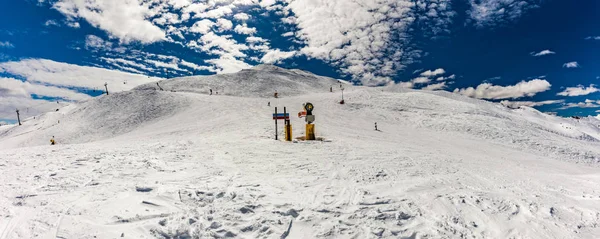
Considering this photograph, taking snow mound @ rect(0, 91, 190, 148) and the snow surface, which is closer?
the snow surface

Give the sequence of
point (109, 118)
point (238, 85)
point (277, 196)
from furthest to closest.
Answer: point (238, 85), point (109, 118), point (277, 196)

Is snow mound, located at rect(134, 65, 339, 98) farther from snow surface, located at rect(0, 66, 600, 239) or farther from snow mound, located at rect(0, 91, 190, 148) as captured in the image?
snow surface, located at rect(0, 66, 600, 239)

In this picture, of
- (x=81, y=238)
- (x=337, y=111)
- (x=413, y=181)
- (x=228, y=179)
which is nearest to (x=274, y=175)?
(x=228, y=179)

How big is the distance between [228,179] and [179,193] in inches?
75.6

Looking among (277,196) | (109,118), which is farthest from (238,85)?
(277,196)

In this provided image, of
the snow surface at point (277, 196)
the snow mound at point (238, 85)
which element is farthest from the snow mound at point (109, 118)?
the snow surface at point (277, 196)

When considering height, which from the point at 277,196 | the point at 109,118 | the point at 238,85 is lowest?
the point at 277,196

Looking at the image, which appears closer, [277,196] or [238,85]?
[277,196]

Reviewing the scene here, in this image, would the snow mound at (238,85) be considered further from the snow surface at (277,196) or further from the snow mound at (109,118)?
the snow surface at (277,196)

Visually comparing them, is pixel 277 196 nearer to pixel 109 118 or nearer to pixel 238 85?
pixel 109 118

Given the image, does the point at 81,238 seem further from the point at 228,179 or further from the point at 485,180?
the point at 485,180

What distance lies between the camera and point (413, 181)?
377 inches

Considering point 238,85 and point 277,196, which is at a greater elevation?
point 238,85

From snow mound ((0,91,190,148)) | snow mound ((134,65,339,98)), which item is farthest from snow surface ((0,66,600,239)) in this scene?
snow mound ((134,65,339,98))
